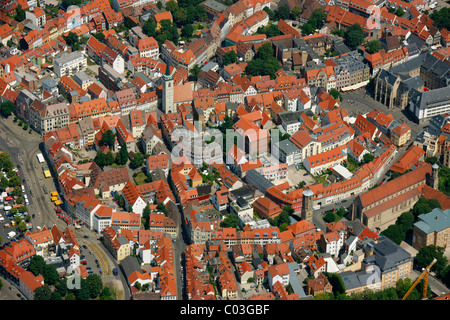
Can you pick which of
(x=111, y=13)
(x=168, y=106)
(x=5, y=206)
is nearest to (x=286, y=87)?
(x=168, y=106)

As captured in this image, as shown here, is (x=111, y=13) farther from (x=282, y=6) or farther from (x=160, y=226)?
(x=160, y=226)

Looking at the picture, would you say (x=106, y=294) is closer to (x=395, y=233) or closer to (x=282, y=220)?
(x=282, y=220)

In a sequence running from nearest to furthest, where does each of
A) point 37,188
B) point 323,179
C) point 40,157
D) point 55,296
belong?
point 55,296
point 37,188
point 323,179
point 40,157

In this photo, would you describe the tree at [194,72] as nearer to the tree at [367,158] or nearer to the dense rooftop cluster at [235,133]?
the dense rooftop cluster at [235,133]

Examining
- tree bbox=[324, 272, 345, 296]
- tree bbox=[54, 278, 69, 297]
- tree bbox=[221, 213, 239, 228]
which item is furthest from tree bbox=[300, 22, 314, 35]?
tree bbox=[54, 278, 69, 297]

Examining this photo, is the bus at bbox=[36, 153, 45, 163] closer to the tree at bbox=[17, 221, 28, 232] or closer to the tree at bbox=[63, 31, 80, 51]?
the tree at bbox=[17, 221, 28, 232]

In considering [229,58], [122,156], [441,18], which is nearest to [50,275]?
[122,156]
